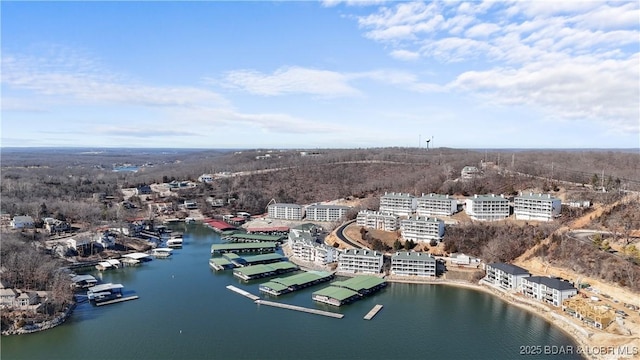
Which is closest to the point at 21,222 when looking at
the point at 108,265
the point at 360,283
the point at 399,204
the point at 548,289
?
the point at 108,265

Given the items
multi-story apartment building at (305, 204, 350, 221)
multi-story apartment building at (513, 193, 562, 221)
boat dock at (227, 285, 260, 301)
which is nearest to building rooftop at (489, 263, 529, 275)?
multi-story apartment building at (513, 193, 562, 221)

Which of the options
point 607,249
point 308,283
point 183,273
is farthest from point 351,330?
point 607,249

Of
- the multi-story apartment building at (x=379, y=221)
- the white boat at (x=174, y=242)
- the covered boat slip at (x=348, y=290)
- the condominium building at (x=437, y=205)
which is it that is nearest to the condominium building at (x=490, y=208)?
the condominium building at (x=437, y=205)

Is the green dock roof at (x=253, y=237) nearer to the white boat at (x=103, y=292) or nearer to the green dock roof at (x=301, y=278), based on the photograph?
the green dock roof at (x=301, y=278)

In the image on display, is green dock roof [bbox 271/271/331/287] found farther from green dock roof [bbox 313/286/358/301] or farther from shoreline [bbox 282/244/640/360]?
shoreline [bbox 282/244/640/360]

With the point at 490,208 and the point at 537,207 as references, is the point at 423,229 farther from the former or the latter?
the point at 537,207

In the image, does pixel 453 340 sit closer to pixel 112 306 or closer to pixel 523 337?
pixel 523 337
